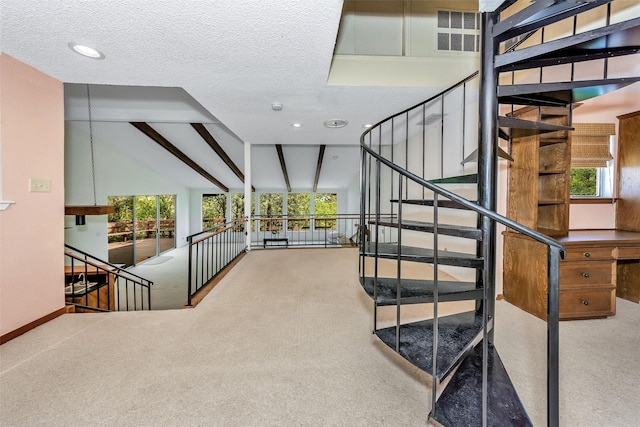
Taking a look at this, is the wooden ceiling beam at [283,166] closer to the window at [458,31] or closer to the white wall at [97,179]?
the white wall at [97,179]

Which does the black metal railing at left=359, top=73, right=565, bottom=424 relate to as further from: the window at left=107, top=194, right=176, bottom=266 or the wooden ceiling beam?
the window at left=107, top=194, right=176, bottom=266

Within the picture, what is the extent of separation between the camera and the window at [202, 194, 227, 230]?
34.5 ft

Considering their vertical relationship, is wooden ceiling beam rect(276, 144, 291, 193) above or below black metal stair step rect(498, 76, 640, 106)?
above

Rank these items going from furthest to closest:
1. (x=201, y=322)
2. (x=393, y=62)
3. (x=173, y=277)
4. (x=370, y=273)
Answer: (x=173, y=277)
(x=370, y=273)
(x=393, y=62)
(x=201, y=322)

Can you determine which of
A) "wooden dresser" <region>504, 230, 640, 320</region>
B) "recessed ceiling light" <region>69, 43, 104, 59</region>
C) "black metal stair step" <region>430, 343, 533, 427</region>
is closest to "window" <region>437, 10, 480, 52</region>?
"wooden dresser" <region>504, 230, 640, 320</region>

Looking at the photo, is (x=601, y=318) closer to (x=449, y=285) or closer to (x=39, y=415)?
(x=449, y=285)

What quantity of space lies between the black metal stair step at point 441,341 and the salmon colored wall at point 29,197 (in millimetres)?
2754

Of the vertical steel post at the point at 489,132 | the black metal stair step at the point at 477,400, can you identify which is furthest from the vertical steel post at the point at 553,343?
the vertical steel post at the point at 489,132

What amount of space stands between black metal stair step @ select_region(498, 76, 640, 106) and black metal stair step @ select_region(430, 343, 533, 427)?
4.98 ft

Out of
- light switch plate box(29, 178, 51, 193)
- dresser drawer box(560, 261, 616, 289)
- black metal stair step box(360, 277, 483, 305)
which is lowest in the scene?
dresser drawer box(560, 261, 616, 289)

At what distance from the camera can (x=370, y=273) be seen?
12.0 feet

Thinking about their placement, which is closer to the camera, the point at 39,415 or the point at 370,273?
the point at 39,415

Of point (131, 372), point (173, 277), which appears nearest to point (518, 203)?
point (131, 372)

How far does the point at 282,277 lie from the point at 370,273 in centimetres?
121
